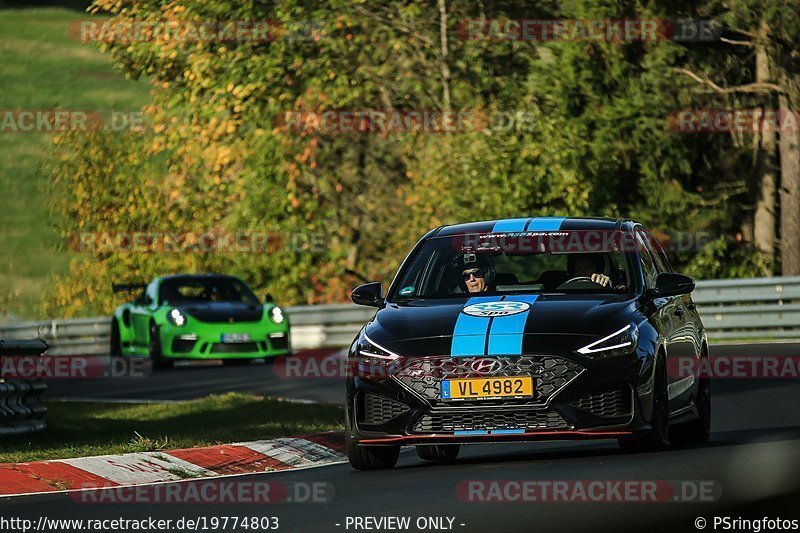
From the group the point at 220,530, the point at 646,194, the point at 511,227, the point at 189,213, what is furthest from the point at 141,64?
the point at 220,530

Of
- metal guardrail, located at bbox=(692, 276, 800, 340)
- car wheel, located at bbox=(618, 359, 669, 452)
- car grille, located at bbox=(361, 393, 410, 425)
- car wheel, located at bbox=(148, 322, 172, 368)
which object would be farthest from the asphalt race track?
car wheel, located at bbox=(148, 322, 172, 368)

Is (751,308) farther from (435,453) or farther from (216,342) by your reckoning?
(435,453)

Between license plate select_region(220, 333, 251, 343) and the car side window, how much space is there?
46.5 feet

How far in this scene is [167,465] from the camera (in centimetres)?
1206

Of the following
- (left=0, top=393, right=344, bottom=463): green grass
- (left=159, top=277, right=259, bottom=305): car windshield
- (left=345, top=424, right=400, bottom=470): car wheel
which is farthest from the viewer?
(left=159, top=277, right=259, bottom=305): car windshield

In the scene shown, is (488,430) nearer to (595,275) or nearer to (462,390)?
(462,390)

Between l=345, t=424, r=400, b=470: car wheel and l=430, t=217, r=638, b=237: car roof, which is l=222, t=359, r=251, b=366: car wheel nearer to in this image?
l=430, t=217, r=638, b=237: car roof

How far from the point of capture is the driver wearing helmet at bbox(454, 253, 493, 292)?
11828 mm

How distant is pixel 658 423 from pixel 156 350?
53.5ft

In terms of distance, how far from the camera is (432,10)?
36.0m

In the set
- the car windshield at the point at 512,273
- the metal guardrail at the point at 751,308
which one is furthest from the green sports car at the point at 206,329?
the car windshield at the point at 512,273

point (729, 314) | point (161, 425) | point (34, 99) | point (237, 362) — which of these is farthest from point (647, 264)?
point (34, 99)

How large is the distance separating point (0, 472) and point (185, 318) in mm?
14826

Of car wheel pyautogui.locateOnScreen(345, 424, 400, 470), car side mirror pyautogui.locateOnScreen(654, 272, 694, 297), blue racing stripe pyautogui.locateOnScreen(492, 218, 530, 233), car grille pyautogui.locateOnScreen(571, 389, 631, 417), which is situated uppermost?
blue racing stripe pyautogui.locateOnScreen(492, 218, 530, 233)
